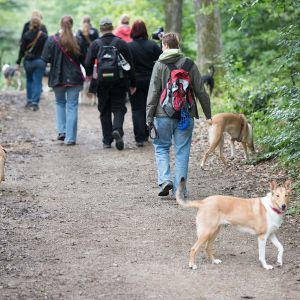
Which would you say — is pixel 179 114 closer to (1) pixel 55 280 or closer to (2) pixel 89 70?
(1) pixel 55 280

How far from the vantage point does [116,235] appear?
8539 millimetres

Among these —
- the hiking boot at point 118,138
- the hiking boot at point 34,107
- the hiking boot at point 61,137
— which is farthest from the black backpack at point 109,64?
the hiking boot at point 34,107

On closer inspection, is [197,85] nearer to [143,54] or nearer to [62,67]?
[143,54]

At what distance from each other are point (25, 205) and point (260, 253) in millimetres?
3892

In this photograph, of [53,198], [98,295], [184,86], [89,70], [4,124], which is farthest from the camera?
[4,124]

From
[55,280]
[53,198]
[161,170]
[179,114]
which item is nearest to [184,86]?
[179,114]

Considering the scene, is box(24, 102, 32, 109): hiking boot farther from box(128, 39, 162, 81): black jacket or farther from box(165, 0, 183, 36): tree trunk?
box(128, 39, 162, 81): black jacket

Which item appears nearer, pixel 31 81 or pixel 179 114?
pixel 179 114

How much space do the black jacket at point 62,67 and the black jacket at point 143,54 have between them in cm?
121

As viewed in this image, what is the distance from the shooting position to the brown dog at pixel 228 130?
12.6 m

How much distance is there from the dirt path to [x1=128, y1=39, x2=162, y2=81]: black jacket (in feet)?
5.03

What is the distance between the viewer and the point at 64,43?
14.2m

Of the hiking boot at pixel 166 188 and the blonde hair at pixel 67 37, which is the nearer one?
the hiking boot at pixel 166 188

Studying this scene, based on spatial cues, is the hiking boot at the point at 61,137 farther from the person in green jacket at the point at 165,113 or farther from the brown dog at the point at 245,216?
the brown dog at the point at 245,216
